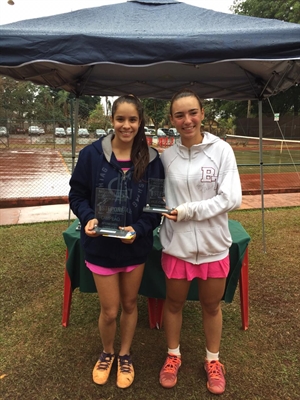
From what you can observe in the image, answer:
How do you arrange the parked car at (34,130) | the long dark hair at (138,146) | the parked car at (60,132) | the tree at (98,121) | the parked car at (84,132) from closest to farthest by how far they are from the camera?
the long dark hair at (138,146) → the parked car at (34,130) → the parked car at (84,132) → the parked car at (60,132) → the tree at (98,121)

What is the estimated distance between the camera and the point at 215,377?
215 cm

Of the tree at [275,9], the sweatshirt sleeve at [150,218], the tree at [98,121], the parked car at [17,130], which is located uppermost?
the tree at [275,9]

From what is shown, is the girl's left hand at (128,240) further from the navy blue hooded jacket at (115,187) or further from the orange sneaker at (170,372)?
the orange sneaker at (170,372)

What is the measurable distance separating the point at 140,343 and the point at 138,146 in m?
1.65

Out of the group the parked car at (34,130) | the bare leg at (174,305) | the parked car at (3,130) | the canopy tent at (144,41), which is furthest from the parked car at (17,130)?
the bare leg at (174,305)

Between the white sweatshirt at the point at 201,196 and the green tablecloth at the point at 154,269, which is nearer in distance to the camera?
the white sweatshirt at the point at 201,196

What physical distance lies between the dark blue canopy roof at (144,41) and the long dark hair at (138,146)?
0.47 metres

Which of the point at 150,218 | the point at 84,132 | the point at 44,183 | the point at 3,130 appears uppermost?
the point at 84,132

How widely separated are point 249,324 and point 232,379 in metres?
0.72

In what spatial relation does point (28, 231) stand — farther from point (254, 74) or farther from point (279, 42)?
point (279, 42)

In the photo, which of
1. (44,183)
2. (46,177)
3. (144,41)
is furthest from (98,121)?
(144,41)

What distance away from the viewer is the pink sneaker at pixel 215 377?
2123mm

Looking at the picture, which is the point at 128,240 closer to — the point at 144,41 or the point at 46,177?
the point at 144,41

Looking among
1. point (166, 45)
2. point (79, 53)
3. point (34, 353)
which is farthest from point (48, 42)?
point (34, 353)
